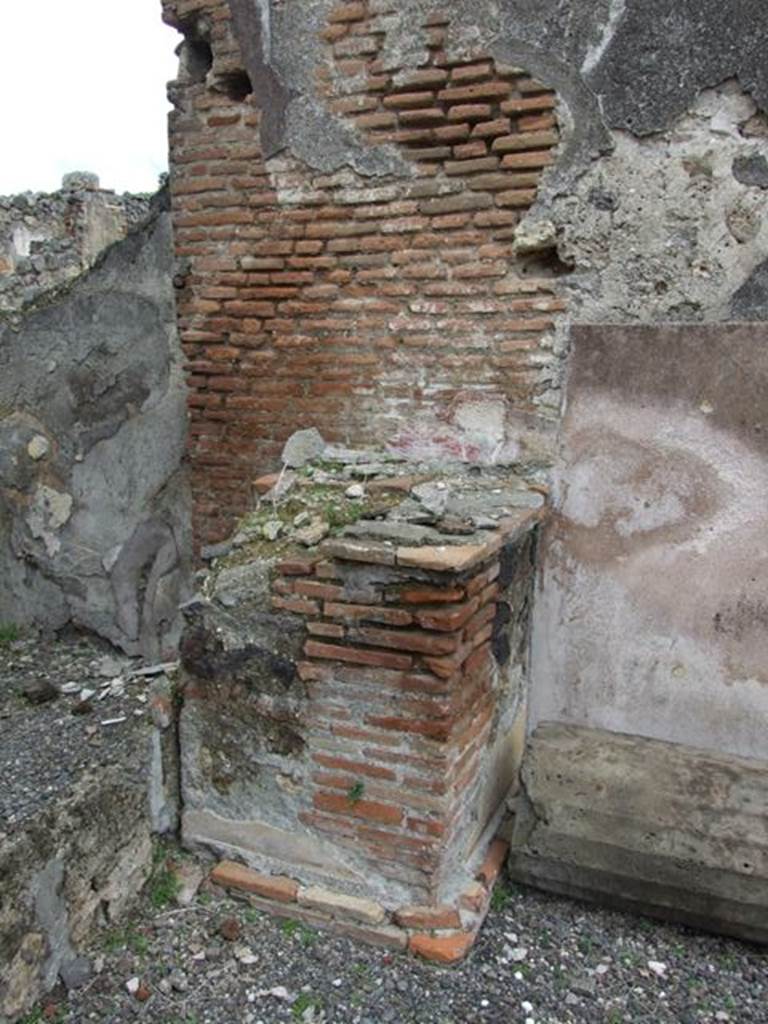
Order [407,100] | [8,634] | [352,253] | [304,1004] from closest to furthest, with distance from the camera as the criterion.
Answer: [304,1004]
[407,100]
[352,253]
[8,634]

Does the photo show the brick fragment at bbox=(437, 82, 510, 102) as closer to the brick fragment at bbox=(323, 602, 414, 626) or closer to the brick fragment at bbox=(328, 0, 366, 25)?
the brick fragment at bbox=(328, 0, 366, 25)

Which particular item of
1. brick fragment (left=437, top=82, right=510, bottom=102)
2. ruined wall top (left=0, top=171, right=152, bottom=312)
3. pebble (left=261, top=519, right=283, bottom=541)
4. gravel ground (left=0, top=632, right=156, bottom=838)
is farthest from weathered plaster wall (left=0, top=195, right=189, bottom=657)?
ruined wall top (left=0, top=171, right=152, bottom=312)

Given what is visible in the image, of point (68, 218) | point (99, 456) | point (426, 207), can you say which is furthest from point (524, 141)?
point (68, 218)

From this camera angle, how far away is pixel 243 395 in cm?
401

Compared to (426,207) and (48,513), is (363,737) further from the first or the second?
(48,513)

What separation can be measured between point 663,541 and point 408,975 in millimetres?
1728

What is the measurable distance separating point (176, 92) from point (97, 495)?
2.00m

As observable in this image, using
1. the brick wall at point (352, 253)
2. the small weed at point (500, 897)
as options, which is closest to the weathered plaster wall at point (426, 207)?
the brick wall at point (352, 253)

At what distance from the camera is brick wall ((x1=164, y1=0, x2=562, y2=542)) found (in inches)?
132

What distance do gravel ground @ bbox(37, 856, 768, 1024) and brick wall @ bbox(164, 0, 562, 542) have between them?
6.37 feet

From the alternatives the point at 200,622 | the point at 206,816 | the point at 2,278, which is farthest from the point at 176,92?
the point at 2,278

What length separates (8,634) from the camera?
4.49m

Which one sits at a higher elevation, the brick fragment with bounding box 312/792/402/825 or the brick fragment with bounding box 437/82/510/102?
the brick fragment with bounding box 437/82/510/102

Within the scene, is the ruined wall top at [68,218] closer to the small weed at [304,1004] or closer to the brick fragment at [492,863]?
the brick fragment at [492,863]
